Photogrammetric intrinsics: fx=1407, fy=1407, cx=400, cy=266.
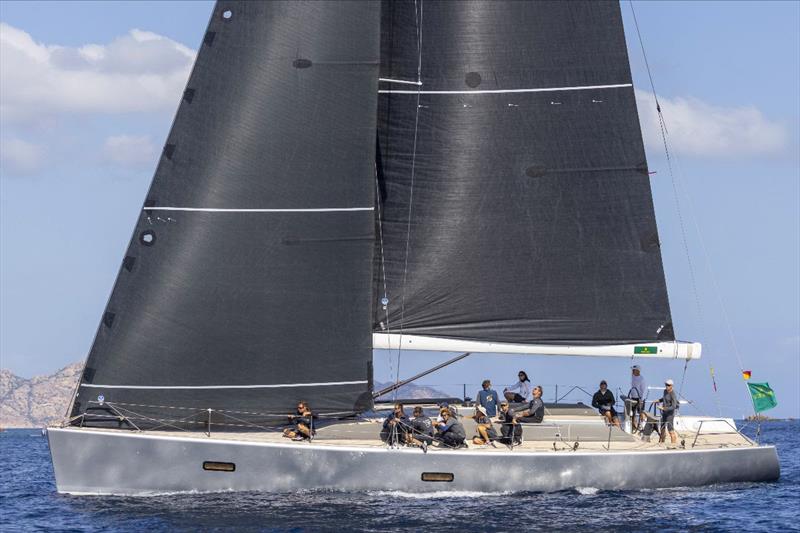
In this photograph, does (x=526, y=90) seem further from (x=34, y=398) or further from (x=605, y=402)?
(x=34, y=398)

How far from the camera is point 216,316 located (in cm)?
2653

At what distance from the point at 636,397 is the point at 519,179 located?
5176 millimetres

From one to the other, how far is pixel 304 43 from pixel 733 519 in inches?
469

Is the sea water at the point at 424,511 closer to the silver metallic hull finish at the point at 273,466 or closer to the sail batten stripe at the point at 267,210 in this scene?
the silver metallic hull finish at the point at 273,466

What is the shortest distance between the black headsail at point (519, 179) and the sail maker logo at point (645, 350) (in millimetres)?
182

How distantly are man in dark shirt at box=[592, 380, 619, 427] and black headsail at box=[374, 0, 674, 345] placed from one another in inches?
57.4

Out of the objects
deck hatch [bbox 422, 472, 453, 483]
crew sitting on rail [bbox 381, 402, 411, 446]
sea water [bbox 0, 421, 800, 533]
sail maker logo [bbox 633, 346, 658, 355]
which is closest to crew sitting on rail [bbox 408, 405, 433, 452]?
crew sitting on rail [bbox 381, 402, 411, 446]

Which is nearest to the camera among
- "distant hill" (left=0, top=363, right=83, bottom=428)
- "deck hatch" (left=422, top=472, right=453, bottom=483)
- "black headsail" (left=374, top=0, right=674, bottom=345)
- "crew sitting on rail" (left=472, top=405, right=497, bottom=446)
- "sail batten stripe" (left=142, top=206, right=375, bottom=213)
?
"deck hatch" (left=422, top=472, right=453, bottom=483)

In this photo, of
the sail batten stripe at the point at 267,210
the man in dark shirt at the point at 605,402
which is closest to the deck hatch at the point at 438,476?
the man in dark shirt at the point at 605,402

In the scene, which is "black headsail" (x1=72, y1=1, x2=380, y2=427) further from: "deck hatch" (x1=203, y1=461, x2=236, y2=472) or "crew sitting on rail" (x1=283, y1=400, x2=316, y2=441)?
"deck hatch" (x1=203, y1=461, x2=236, y2=472)

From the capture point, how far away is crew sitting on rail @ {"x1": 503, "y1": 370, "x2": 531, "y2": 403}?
95.3ft

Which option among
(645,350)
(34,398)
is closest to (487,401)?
(645,350)

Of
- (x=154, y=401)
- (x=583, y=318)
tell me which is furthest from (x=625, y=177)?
(x=154, y=401)

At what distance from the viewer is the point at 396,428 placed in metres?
26.5
